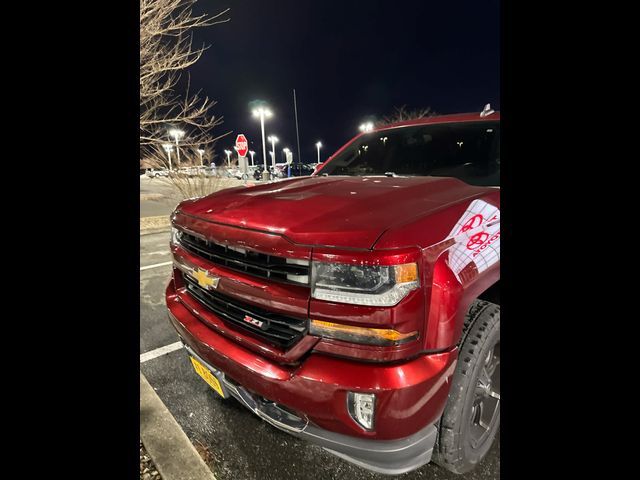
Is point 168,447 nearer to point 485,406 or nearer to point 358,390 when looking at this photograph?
point 358,390

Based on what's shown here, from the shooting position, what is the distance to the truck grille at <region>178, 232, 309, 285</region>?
1.27 metres

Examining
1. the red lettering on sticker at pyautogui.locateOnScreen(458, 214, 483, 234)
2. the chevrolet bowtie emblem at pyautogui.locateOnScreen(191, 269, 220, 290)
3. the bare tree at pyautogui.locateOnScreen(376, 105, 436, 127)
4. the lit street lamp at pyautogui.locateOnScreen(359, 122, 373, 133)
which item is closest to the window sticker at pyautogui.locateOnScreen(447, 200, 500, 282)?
the red lettering on sticker at pyautogui.locateOnScreen(458, 214, 483, 234)

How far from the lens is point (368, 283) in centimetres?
114

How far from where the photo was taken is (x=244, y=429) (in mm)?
1996

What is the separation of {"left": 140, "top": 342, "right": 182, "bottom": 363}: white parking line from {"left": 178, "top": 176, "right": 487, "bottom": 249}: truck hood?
160 cm

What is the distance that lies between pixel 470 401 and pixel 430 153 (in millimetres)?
1857

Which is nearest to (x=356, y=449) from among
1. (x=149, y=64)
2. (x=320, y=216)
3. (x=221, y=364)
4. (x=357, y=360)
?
(x=357, y=360)

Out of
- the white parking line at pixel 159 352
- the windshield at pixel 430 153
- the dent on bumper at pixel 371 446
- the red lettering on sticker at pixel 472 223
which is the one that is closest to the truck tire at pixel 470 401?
the dent on bumper at pixel 371 446

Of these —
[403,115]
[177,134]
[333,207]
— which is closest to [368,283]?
[333,207]

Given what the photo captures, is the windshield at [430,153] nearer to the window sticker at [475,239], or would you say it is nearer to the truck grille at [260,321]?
the window sticker at [475,239]

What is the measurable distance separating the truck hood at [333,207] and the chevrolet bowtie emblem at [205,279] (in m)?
0.27

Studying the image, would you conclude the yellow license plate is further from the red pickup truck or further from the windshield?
the windshield

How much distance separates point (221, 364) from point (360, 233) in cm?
93
